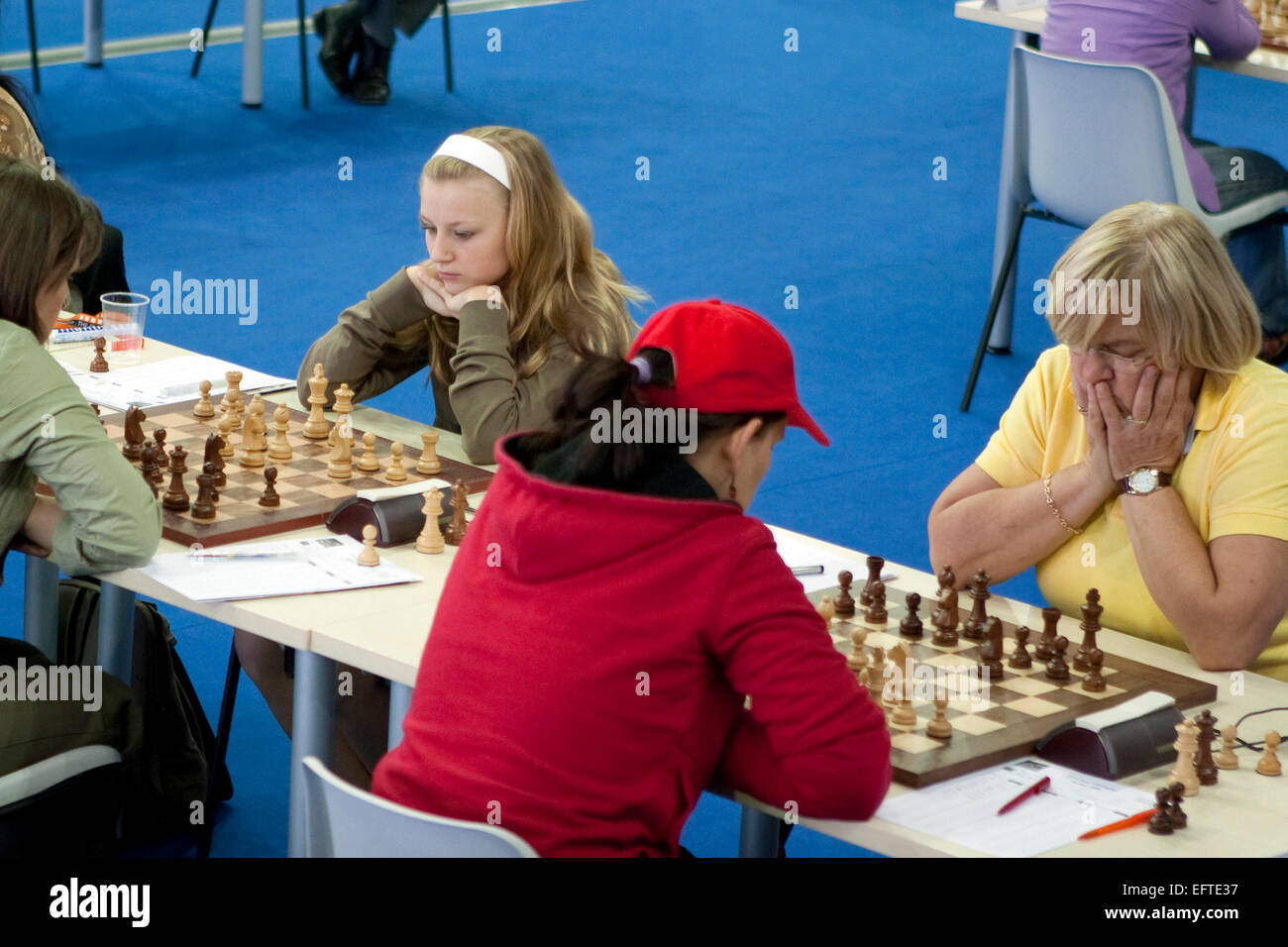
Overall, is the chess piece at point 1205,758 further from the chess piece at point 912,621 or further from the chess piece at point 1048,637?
the chess piece at point 912,621

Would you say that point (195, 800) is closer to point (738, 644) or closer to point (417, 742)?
point (417, 742)

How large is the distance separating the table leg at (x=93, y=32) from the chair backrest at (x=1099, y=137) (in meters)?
5.61

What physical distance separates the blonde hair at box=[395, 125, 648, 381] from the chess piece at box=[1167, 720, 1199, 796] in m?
1.50

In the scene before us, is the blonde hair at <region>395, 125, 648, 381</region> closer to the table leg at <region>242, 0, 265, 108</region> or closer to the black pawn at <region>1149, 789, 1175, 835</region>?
the black pawn at <region>1149, 789, 1175, 835</region>

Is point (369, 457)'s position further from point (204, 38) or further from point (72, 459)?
point (204, 38)

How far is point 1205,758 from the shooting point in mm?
2186

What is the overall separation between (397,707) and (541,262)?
1.16 metres

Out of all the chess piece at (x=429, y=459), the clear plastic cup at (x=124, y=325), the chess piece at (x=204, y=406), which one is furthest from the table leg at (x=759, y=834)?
the clear plastic cup at (x=124, y=325)

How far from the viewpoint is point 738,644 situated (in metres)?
2.04

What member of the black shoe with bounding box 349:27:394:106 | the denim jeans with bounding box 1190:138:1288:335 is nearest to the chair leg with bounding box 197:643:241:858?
the denim jeans with bounding box 1190:138:1288:335

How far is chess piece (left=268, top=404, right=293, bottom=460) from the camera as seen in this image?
3215mm

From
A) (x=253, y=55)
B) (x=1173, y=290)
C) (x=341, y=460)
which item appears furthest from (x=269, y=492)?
(x=253, y=55)

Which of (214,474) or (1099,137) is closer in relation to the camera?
(214,474)

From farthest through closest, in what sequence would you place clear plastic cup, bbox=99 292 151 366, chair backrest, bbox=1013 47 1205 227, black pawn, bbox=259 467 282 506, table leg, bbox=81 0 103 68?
1. table leg, bbox=81 0 103 68
2. chair backrest, bbox=1013 47 1205 227
3. clear plastic cup, bbox=99 292 151 366
4. black pawn, bbox=259 467 282 506
